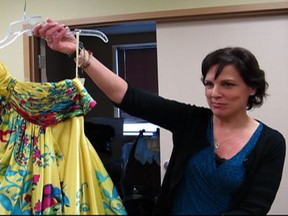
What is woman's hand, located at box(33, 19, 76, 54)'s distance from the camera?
3.07 ft

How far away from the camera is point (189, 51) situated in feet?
6.32

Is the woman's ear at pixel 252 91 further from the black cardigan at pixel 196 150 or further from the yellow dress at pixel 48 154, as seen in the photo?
the yellow dress at pixel 48 154

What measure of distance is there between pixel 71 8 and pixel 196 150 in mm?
1457

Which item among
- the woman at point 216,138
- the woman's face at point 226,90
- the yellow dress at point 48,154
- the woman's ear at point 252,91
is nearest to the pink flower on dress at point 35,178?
the yellow dress at point 48,154

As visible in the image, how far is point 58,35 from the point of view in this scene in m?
0.94

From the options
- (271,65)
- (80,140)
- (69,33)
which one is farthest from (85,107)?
(271,65)

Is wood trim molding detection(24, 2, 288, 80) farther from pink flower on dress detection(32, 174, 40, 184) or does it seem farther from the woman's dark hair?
pink flower on dress detection(32, 174, 40, 184)

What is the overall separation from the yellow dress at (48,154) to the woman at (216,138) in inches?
4.7

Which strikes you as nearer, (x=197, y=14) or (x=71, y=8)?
(x=197, y=14)

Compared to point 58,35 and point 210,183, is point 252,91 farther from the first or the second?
point 58,35

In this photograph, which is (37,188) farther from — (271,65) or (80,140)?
(271,65)

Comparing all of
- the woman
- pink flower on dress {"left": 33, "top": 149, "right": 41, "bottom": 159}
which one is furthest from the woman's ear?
pink flower on dress {"left": 33, "top": 149, "right": 41, "bottom": 159}

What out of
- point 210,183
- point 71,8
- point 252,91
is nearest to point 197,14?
point 71,8

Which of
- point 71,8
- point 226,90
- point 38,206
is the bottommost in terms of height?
point 38,206
